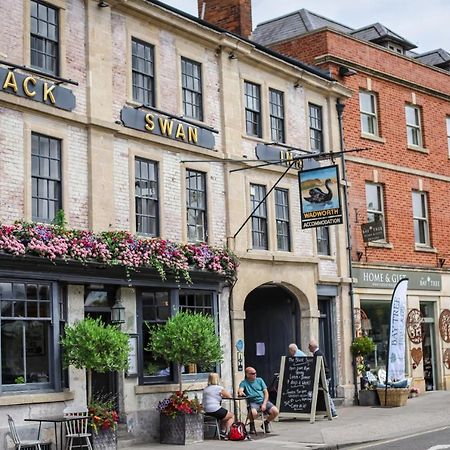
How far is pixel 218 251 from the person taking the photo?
1900 cm

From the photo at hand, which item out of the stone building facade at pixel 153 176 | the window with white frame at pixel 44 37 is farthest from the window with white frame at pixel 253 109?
the window with white frame at pixel 44 37

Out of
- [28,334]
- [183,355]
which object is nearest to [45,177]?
[28,334]

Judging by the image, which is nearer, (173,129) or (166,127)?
(166,127)

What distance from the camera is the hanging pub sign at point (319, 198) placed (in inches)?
750

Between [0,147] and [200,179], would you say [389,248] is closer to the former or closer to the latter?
[200,179]

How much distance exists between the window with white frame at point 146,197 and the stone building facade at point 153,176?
3 cm

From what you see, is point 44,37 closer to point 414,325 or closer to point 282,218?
point 282,218

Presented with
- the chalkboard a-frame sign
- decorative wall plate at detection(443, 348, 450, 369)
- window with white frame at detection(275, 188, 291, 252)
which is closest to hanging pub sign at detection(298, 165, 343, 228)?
window with white frame at detection(275, 188, 291, 252)

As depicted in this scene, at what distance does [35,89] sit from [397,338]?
11.4 m

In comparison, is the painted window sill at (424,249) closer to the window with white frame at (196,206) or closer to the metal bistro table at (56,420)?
the window with white frame at (196,206)

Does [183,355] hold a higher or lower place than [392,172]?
lower

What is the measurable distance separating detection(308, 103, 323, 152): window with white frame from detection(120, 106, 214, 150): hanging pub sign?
430cm

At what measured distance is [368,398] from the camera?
22.7 meters

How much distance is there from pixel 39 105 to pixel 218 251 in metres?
5.27
